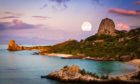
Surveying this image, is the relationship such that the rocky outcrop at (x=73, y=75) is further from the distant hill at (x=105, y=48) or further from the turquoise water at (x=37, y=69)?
the distant hill at (x=105, y=48)

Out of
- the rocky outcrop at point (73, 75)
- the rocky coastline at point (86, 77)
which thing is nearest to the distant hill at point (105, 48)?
the rocky coastline at point (86, 77)

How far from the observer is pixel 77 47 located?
16688cm

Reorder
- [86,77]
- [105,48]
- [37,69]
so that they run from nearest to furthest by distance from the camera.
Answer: [86,77], [37,69], [105,48]

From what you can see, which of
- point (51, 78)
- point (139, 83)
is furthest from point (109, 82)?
point (51, 78)

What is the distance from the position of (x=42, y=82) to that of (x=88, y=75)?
825 cm

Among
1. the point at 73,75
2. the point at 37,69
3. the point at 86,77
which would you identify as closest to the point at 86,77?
the point at 86,77

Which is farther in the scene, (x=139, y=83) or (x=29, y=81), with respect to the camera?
(x=29, y=81)

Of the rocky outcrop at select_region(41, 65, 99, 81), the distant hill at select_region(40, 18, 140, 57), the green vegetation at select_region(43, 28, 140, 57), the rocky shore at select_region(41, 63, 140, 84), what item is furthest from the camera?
the distant hill at select_region(40, 18, 140, 57)

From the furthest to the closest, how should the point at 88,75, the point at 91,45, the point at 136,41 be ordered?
the point at 91,45 → the point at 136,41 → the point at 88,75

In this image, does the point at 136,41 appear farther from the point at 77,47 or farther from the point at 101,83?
the point at 101,83

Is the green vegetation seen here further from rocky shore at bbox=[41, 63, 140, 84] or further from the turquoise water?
rocky shore at bbox=[41, 63, 140, 84]

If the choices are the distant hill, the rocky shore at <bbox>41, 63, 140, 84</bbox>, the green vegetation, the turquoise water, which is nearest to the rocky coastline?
the rocky shore at <bbox>41, 63, 140, 84</bbox>

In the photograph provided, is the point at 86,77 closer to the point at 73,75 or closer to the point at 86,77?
the point at 86,77

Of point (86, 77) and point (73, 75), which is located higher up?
point (73, 75)
